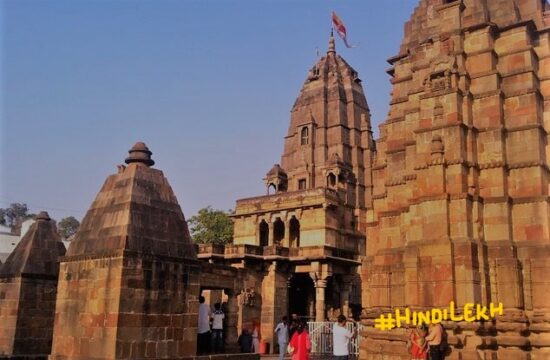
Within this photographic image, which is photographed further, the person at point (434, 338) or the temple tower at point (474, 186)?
the temple tower at point (474, 186)

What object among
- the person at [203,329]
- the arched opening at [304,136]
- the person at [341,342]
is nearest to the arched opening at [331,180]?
the arched opening at [304,136]

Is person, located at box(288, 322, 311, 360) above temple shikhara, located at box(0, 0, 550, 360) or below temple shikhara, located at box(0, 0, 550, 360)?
below

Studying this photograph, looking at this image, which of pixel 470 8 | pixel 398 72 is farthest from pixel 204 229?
pixel 470 8

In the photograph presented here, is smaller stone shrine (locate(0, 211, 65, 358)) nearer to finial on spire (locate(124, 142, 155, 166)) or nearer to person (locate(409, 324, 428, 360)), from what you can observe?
finial on spire (locate(124, 142, 155, 166))

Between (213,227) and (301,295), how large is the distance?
1404cm

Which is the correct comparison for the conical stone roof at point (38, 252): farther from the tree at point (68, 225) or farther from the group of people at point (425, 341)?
the tree at point (68, 225)

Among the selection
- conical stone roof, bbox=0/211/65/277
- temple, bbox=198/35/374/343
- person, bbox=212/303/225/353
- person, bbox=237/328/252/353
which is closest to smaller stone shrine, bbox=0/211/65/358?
conical stone roof, bbox=0/211/65/277

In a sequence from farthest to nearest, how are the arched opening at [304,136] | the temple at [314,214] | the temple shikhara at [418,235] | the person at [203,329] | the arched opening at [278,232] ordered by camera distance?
the arched opening at [304,136] → the arched opening at [278,232] → the temple at [314,214] → the person at [203,329] → the temple shikhara at [418,235]

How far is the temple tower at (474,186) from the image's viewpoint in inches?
541

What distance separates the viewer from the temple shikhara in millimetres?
10648

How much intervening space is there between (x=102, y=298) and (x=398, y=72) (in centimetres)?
1368

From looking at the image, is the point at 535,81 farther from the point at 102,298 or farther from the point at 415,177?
the point at 102,298

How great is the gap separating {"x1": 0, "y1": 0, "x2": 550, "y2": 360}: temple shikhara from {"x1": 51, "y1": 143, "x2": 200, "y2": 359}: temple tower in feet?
0.10

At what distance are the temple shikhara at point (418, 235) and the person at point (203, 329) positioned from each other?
0.79m
